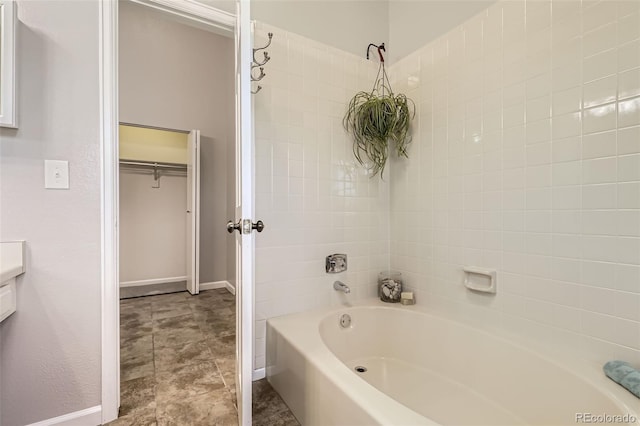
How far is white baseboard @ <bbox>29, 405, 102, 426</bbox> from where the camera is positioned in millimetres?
1246

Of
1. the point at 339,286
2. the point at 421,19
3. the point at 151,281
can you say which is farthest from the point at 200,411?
the point at 151,281

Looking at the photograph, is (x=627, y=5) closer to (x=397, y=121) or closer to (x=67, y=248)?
(x=397, y=121)

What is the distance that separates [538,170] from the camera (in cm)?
131

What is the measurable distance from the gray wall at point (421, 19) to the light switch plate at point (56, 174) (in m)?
2.10

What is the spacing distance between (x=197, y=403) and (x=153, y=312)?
5.43ft

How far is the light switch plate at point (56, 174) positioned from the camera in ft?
4.02

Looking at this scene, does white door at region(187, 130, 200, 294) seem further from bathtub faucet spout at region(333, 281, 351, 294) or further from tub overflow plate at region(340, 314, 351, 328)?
tub overflow plate at region(340, 314, 351, 328)

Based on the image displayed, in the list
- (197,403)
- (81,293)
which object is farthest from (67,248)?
(197,403)

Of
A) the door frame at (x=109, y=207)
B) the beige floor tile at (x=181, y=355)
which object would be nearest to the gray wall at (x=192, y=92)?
the beige floor tile at (x=181, y=355)

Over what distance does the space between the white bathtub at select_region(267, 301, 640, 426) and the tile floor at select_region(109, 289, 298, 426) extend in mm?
241

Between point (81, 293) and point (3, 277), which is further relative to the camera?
point (81, 293)

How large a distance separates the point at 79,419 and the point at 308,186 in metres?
1.60

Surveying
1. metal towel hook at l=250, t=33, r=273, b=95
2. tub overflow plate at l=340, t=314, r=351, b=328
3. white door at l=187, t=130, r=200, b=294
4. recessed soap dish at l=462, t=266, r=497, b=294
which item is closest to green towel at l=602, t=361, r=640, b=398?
recessed soap dish at l=462, t=266, r=497, b=294

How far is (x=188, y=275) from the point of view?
3541 mm
